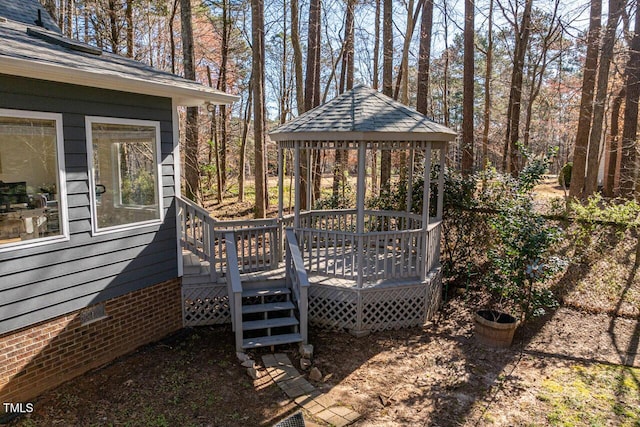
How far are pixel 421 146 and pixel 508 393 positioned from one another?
3.82 meters

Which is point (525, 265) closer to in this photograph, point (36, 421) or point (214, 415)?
point (214, 415)

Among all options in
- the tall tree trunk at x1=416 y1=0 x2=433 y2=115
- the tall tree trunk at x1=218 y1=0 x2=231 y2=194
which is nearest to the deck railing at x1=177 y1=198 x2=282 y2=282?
the tall tree trunk at x1=416 y1=0 x2=433 y2=115

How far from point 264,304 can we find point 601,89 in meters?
9.74

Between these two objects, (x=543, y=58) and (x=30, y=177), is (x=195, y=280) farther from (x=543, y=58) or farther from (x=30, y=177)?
(x=543, y=58)

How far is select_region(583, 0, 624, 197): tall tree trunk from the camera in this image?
930 cm

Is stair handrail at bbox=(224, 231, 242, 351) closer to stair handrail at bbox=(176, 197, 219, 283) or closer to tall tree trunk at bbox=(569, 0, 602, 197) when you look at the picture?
stair handrail at bbox=(176, 197, 219, 283)

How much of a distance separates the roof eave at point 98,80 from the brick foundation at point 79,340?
278cm

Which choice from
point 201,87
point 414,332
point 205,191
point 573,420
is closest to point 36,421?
point 201,87

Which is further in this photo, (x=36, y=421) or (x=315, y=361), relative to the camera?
(x=315, y=361)

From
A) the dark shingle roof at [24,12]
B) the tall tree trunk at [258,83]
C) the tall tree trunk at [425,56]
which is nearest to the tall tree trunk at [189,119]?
the tall tree trunk at [258,83]

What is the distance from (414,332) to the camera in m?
6.70

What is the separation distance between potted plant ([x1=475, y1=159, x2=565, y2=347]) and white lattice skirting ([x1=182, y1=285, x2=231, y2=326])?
4.11 m

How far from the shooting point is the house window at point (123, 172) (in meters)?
5.23

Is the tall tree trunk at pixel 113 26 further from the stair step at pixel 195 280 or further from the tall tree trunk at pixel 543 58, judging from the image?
the tall tree trunk at pixel 543 58
